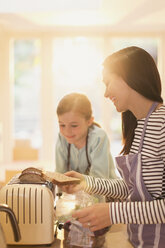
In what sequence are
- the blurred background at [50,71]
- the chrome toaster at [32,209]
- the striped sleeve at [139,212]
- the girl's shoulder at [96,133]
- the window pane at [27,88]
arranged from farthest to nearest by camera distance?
the window pane at [27,88] → the blurred background at [50,71] → the girl's shoulder at [96,133] → the chrome toaster at [32,209] → the striped sleeve at [139,212]

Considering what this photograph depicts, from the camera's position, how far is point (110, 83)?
96 centimetres

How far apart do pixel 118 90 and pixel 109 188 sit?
13.0 inches

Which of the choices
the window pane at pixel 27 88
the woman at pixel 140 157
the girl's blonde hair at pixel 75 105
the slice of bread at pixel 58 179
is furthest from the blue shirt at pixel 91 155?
the window pane at pixel 27 88

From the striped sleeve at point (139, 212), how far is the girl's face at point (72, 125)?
65cm

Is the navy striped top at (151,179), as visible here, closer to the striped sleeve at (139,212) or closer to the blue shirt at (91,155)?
the striped sleeve at (139,212)

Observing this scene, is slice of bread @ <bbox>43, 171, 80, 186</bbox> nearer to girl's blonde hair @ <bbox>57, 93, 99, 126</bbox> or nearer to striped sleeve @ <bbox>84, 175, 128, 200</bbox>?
striped sleeve @ <bbox>84, 175, 128, 200</bbox>

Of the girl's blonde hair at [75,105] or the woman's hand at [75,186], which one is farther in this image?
the girl's blonde hair at [75,105]

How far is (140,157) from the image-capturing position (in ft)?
2.96

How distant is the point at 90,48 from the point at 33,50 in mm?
964

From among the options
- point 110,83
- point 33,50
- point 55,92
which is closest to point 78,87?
point 55,92

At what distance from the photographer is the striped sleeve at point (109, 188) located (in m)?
1.09

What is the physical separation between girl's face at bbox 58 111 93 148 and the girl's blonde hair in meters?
0.02

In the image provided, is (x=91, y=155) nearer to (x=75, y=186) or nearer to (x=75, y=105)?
(x=75, y=105)

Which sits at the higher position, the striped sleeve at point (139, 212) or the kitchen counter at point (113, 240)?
the striped sleeve at point (139, 212)
